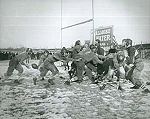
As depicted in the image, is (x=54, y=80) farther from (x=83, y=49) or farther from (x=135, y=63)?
(x=135, y=63)

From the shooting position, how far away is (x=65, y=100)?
11.1 ft

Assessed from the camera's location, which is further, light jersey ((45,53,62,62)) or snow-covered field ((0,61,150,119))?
light jersey ((45,53,62,62))

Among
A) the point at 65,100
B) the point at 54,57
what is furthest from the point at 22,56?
the point at 65,100

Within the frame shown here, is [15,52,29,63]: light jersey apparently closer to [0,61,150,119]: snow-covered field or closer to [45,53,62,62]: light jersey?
[0,61,150,119]: snow-covered field

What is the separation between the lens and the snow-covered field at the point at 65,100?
3.25 m

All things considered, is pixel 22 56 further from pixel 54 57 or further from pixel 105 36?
pixel 105 36

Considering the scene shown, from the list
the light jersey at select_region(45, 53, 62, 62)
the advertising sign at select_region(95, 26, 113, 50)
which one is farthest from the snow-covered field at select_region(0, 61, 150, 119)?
the advertising sign at select_region(95, 26, 113, 50)

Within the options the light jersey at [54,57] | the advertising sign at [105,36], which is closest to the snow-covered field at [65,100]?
the light jersey at [54,57]

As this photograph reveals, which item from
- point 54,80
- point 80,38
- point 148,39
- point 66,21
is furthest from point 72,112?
point 148,39

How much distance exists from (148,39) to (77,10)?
116 centimetres

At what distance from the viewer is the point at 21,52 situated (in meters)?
3.48

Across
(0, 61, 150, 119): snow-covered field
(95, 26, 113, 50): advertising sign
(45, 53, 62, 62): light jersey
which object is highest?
(95, 26, 113, 50): advertising sign

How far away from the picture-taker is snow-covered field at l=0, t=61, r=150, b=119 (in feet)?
10.7

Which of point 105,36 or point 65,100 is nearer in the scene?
point 65,100
